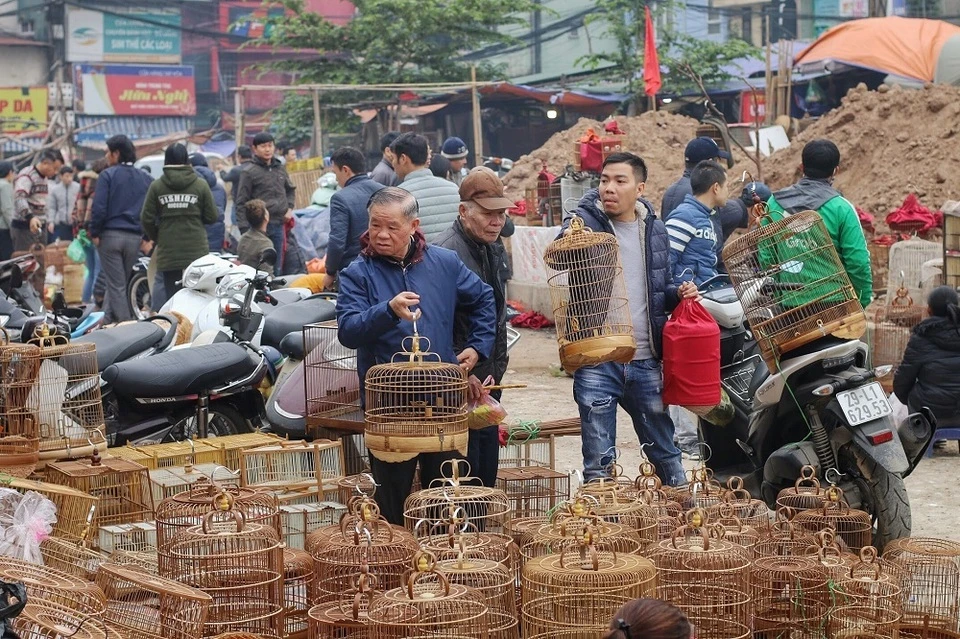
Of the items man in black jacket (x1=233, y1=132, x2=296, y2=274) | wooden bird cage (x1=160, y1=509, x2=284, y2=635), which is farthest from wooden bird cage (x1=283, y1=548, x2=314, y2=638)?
man in black jacket (x1=233, y1=132, x2=296, y2=274)

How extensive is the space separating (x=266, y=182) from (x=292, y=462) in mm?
6973

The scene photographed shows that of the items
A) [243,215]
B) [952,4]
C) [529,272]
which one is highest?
[952,4]

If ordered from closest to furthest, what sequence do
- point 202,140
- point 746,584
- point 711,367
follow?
point 746,584 → point 711,367 → point 202,140

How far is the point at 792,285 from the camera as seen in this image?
19.9ft

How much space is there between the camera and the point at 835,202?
6934 mm

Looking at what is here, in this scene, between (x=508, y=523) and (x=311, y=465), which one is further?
(x=311, y=465)

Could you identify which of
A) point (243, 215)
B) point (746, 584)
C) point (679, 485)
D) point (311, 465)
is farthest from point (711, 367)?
point (243, 215)

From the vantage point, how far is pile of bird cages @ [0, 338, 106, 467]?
6.44m

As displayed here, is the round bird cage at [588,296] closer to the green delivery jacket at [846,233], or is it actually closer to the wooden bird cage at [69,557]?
the green delivery jacket at [846,233]

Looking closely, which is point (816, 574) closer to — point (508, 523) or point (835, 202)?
point (508, 523)

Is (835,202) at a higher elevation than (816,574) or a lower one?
higher

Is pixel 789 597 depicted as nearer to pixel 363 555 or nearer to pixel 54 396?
pixel 363 555

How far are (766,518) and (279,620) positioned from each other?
2097 millimetres

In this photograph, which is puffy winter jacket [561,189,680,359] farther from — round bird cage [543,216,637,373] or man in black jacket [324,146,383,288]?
man in black jacket [324,146,383,288]
